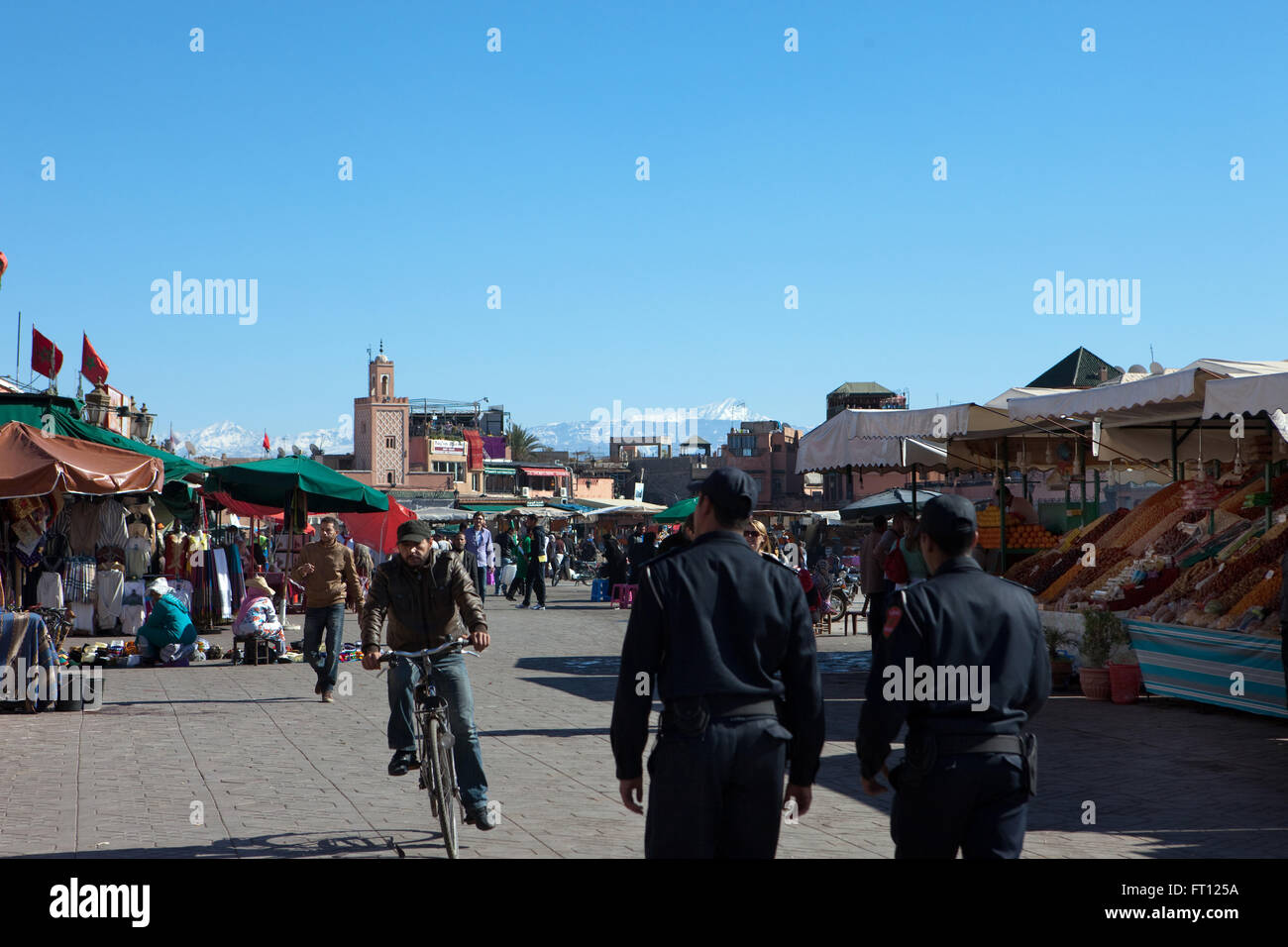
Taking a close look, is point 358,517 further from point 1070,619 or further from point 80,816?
point 80,816

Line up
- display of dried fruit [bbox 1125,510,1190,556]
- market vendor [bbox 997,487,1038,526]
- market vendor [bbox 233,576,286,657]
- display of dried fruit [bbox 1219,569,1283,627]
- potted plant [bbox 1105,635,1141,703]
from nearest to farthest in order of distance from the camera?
display of dried fruit [bbox 1219,569,1283,627] < potted plant [bbox 1105,635,1141,703] < display of dried fruit [bbox 1125,510,1190,556] < market vendor [bbox 233,576,286,657] < market vendor [bbox 997,487,1038,526]

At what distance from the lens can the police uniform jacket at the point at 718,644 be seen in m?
4.01

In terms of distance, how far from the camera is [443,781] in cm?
662

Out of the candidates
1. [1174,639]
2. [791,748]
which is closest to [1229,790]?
[1174,639]

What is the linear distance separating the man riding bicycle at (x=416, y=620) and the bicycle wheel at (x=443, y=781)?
127 millimetres

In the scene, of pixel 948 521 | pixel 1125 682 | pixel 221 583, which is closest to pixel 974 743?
pixel 948 521

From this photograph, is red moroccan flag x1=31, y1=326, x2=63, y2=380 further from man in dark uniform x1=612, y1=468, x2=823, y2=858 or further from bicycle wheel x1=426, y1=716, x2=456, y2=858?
man in dark uniform x1=612, y1=468, x2=823, y2=858

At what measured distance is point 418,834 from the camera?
7059 mm

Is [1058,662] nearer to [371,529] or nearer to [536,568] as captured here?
[536,568]

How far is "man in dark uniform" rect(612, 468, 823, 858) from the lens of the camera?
12.9ft

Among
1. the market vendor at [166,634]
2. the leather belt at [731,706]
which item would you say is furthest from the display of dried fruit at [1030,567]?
the leather belt at [731,706]

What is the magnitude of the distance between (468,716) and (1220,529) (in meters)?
9.39

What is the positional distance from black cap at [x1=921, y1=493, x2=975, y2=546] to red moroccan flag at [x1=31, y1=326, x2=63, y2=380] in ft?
80.7

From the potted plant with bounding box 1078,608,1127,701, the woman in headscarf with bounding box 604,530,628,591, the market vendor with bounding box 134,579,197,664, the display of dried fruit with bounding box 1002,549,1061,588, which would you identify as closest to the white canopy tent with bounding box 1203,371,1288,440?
the potted plant with bounding box 1078,608,1127,701
